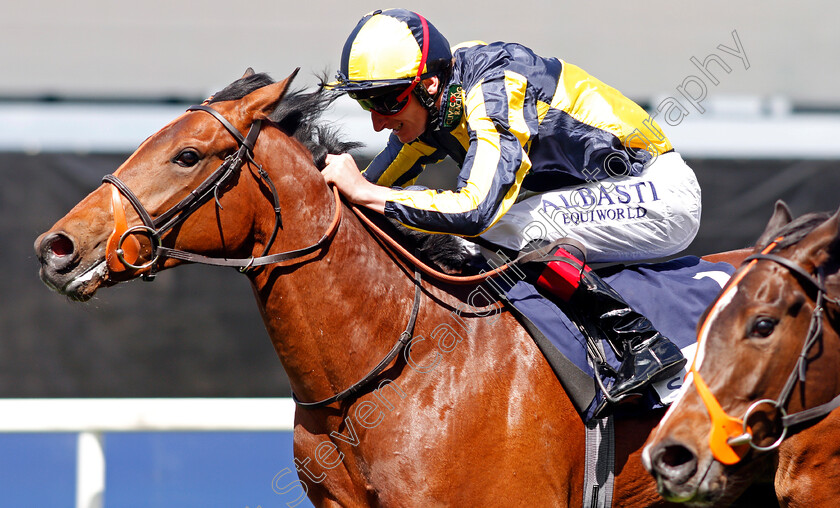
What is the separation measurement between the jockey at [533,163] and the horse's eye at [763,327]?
1.53 feet

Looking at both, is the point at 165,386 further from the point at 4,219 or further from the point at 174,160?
the point at 174,160

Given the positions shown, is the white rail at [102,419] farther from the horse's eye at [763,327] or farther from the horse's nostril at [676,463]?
the horse's eye at [763,327]

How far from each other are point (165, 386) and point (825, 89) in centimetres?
554

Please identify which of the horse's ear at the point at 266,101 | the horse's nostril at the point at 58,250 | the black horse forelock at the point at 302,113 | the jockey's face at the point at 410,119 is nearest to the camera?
the horse's nostril at the point at 58,250

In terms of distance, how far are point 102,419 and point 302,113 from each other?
75.2 inches

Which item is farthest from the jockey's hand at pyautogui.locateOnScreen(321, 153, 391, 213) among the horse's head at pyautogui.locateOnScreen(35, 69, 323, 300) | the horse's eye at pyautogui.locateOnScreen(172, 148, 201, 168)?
the horse's eye at pyautogui.locateOnScreen(172, 148, 201, 168)

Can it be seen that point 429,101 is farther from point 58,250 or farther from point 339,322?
point 58,250

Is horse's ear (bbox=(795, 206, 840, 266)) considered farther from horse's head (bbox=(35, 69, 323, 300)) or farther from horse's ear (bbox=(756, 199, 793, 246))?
horse's head (bbox=(35, 69, 323, 300))

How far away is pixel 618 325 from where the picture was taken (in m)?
2.52

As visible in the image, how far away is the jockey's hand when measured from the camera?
→ 8.27ft

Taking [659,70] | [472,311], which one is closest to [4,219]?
[472,311]

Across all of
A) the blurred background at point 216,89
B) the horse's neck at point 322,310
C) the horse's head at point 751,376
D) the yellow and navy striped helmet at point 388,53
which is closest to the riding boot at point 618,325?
the horse's head at point 751,376

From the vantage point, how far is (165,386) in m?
5.57

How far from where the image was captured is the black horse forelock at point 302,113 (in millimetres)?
2566
